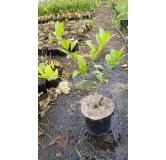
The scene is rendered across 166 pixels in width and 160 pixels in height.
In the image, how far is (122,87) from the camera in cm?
225

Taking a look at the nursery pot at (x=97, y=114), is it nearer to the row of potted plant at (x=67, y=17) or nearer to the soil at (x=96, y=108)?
the soil at (x=96, y=108)

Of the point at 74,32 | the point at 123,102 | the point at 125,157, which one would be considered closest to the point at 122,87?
the point at 123,102

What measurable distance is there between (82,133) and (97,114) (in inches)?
11.5

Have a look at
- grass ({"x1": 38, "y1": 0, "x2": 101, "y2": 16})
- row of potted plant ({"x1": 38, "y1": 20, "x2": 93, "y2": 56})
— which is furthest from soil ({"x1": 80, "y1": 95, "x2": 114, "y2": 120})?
grass ({"x1": 38, "y1": 0, "x2": 101, "y2": 16})

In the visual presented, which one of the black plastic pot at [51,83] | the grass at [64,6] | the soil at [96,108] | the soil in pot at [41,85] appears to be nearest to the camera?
the soil at [96,108]

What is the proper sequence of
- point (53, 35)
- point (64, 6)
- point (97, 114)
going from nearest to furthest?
point (97, 114)
point (53, 35)
point (64, 6)

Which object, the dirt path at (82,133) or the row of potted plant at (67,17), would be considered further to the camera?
the row of potted plant at (67,17)

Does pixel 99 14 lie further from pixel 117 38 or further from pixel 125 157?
pixel 125 157

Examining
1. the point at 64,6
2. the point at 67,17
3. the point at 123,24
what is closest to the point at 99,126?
the point at 123,24

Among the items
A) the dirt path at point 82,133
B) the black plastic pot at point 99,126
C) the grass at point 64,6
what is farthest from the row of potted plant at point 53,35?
the black plastic pot at point 99,126

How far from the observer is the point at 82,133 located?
171 cm

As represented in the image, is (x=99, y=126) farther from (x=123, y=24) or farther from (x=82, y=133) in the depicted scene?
(x=123, y=24)

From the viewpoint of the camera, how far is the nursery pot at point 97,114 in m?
1.51
